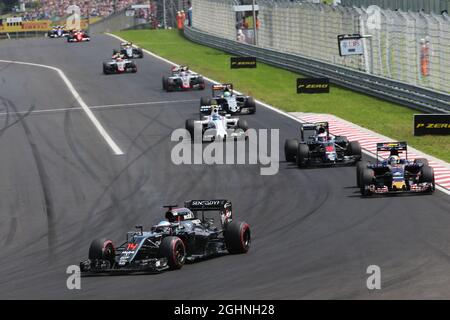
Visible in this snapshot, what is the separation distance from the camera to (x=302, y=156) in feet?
109

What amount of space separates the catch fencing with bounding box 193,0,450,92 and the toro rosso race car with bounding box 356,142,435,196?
61.8 feet

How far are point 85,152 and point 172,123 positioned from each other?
298 inches

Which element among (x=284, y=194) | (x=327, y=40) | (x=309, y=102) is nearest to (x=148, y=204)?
(x=284, y=194)

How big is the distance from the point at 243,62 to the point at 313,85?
13879mm

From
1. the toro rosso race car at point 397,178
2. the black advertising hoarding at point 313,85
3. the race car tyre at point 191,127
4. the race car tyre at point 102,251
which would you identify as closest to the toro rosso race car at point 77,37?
the black advertising hoarding at point 313,85

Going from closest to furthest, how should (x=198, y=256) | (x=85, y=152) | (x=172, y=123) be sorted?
(x=198, y=256) < (x=85, y=152) < (x=172, y=123)

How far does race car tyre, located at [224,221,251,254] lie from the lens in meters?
21.9

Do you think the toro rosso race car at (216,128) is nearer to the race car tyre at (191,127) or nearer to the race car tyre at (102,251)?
the race car tyre at (191,127)

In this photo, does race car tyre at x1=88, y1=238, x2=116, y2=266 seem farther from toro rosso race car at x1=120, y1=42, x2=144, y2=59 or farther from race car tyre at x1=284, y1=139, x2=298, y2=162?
toro rosso race car at x1=120, y1=42, x2=144, y2=59

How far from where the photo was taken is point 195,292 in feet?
61.0

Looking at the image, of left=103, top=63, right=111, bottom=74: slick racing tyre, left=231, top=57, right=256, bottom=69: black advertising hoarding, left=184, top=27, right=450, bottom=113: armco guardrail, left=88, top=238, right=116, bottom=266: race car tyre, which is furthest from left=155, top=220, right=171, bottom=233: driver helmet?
left=103, top=63, right=111, bottom=74: slick racing tyre

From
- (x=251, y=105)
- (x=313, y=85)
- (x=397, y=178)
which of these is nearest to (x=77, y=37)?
(x=313, y=85)

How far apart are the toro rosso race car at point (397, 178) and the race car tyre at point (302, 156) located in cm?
485
